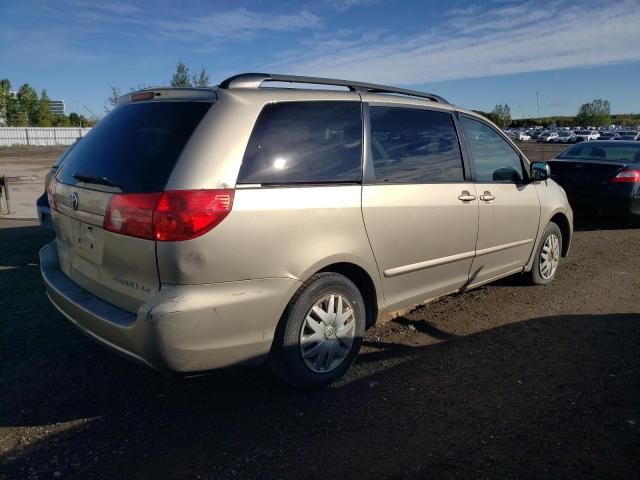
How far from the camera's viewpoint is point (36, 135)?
57.3 m

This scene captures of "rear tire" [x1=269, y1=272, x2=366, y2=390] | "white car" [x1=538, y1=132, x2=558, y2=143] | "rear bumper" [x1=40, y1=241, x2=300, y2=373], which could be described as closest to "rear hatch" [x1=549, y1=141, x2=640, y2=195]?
"rear tire" [x1=269, y1=272, x2=366, y2=390]

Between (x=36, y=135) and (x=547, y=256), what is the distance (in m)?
62.0

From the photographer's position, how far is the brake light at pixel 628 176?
8.70 metres

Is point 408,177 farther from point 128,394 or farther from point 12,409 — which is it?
point 12,409

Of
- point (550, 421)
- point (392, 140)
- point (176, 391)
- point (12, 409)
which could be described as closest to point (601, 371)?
point (550, 421)

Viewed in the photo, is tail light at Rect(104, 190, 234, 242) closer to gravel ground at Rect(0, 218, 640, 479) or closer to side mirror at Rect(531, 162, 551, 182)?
gravel ground at Rect(0, 218, 640, 479)

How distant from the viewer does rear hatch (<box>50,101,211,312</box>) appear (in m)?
2.80

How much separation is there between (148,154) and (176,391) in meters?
1.48

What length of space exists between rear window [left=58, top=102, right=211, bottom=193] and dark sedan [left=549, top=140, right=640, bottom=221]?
7.89 meters

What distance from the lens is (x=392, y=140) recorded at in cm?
382

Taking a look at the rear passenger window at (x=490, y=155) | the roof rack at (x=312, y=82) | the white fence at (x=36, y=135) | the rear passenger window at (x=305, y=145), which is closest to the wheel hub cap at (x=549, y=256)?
the rear passenger window at (x=490, y=155)

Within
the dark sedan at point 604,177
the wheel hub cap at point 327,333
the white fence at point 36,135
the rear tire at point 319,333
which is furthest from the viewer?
the white fence at point 36,135

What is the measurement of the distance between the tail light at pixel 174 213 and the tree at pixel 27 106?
76.7m

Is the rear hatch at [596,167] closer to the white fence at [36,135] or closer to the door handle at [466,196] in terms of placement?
the door handle at [466,196]
